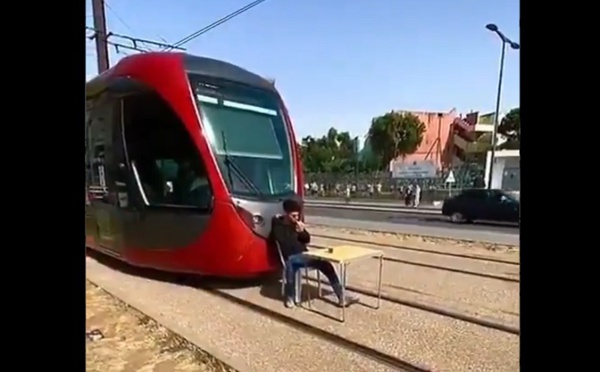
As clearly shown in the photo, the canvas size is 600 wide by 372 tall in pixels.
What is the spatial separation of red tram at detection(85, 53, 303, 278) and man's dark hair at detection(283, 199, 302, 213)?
49 millimetres

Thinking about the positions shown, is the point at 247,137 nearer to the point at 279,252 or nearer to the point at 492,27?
the point at 279,252

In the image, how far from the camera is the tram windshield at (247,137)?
3.36m

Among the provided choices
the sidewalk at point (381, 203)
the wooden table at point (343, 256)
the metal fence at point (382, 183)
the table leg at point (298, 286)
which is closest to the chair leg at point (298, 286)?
the table leg at point (298, 286)

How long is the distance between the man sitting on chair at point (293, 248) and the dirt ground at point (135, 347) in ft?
2.90

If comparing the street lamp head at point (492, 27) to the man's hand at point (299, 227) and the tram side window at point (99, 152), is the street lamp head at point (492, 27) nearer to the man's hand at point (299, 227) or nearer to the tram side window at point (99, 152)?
the man's hand at point (299, 227)

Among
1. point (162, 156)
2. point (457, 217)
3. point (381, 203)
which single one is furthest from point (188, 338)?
point (381, 203)

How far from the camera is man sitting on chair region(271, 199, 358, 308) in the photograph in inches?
128

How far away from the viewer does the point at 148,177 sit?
11.8 ft

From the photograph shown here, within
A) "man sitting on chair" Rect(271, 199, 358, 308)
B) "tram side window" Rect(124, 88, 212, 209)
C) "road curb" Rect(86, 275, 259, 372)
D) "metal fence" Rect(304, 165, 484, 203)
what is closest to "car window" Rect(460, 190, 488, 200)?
"metal fence" Rect(304, 165, 484, 203)

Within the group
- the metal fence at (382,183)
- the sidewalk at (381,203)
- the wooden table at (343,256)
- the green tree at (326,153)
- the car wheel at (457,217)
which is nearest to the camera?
the metal fence at (382,183)

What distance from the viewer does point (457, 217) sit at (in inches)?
294

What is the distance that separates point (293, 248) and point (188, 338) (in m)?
1.08
